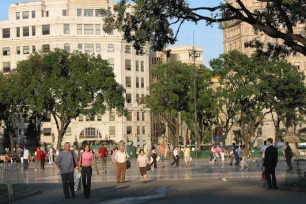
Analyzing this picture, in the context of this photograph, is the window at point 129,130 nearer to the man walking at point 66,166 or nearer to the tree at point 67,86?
the tree at point 67,86

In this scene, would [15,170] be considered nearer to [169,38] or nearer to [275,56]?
[169,38]

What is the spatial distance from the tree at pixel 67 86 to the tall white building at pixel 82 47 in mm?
42465

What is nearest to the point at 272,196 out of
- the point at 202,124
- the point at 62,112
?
the point at 62,112

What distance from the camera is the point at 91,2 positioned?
425 ft

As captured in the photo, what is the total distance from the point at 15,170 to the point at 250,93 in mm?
55486

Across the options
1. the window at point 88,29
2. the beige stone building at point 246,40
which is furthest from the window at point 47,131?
the beige stone building at point 246,40

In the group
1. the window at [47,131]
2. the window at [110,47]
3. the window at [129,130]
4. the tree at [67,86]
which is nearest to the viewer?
the tree at [67,86]

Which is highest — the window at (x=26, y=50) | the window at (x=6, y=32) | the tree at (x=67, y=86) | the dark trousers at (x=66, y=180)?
the window at (x=6, y=32)

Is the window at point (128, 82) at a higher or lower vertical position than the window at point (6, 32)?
lower

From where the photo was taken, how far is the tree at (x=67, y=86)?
3056 inches

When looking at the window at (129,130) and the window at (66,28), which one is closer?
the window at (66,28)

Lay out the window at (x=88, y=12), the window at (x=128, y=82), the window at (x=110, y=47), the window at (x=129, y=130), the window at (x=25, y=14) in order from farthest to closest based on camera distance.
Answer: the window at (x=25, y=14) < the window at (x=88, y=12) < the window at (x=128, y=82) < the window at (x=110, y=47) < the window at (x=129, y=130)

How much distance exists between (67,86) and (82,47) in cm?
4746

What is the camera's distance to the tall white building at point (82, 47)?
124 metres
